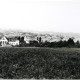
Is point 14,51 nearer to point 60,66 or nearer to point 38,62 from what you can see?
point 38,62

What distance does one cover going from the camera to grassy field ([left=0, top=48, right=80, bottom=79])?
10.3m

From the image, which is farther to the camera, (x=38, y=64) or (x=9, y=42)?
(x=9, y=42)

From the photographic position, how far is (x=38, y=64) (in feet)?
34.5

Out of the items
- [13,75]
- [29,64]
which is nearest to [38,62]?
[29,64]

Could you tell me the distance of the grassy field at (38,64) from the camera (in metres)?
10.3

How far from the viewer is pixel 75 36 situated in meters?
25.6

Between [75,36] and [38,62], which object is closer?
Result: [38,62]

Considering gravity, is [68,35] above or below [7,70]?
above

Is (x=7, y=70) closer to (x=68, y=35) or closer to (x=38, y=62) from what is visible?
(x=38, y=62)

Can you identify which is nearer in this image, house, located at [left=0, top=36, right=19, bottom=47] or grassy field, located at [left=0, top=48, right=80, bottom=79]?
grassy field, located at [left=0, top=48, right=80, bottom=79]

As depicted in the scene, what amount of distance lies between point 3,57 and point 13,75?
39.3 inches

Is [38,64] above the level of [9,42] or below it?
below

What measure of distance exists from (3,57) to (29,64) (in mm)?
1274

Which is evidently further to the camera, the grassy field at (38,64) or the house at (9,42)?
the house at (9,42)
